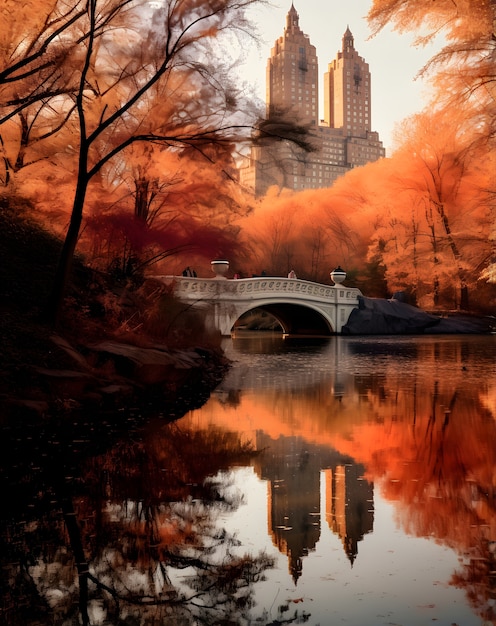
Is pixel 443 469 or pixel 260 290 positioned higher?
pixel 260 290

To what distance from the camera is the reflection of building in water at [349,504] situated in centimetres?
438

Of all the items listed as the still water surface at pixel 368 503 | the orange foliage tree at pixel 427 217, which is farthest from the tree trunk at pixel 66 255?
the orange foliage tree at pixel 427 217

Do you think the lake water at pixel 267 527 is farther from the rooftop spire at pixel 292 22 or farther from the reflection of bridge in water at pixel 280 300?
the rooftop spire at pixel 292 22

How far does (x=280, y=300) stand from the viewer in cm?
3588

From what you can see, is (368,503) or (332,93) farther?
(332,93)

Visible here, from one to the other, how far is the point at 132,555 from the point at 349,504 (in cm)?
171

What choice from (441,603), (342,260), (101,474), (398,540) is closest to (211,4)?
(101,474)

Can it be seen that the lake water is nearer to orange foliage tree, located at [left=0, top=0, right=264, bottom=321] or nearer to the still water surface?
the still water surface

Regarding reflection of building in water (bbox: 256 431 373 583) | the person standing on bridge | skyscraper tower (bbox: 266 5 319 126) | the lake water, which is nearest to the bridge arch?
the person standing on bridge

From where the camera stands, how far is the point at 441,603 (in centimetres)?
331

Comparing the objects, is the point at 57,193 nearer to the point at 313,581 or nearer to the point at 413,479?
the point at 413,479

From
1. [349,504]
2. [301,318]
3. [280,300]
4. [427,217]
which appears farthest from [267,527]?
[427,217]

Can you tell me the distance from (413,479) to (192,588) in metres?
2.71

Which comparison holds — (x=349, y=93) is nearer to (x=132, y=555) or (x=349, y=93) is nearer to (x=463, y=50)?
(x=463, y=50)
